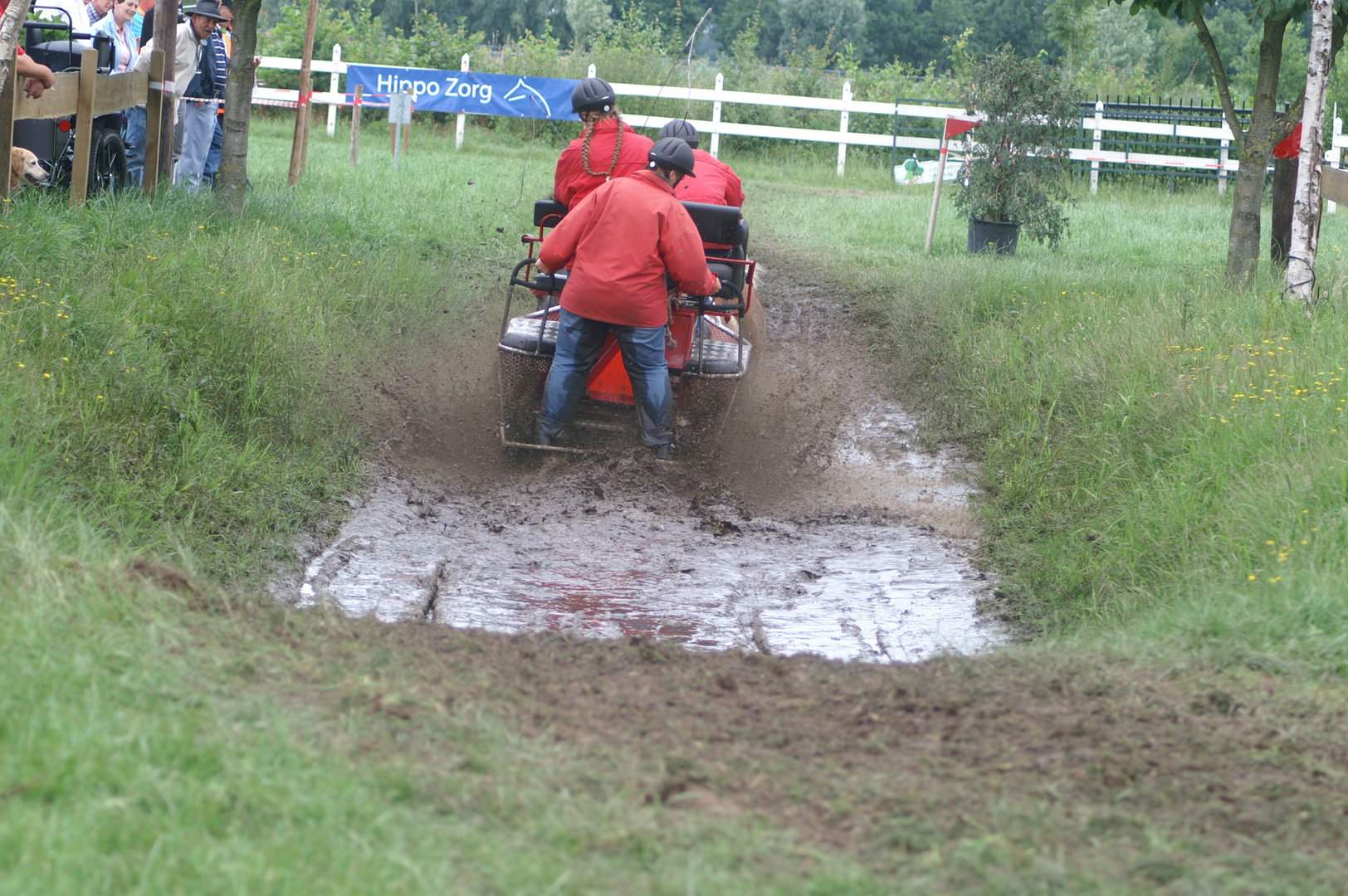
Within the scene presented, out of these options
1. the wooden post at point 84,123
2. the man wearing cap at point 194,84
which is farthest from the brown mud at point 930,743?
the man wearing cap at point 194,84

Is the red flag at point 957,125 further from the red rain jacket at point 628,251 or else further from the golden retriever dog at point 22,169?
the golden retriever dog at point 22,169

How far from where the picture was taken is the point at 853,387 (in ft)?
32.5

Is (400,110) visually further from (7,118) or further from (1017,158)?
(7,118)

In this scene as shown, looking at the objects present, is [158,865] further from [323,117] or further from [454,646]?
[323,117]

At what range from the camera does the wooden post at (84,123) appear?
9.09m

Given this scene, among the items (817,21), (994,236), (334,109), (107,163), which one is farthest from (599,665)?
(817,21)

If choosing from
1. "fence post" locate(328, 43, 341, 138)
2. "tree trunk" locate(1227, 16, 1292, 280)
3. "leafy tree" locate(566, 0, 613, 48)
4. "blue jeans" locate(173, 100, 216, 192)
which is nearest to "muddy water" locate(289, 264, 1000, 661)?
"tree trunk" locate(1227, 16, 1292, 280)

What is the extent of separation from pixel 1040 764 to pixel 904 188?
20.2 metres

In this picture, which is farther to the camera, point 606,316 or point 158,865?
point 606,316

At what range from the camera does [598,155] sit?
8789 mm

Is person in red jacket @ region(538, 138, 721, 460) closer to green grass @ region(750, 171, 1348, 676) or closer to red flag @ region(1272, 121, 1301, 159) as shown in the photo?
green grass @ region(750, 171, 1348, 676)

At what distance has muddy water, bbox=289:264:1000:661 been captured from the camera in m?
5.86

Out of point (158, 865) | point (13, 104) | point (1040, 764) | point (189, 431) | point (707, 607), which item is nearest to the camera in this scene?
point (158, 865)

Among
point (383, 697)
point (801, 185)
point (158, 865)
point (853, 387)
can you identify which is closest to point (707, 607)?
point (383, 697)
